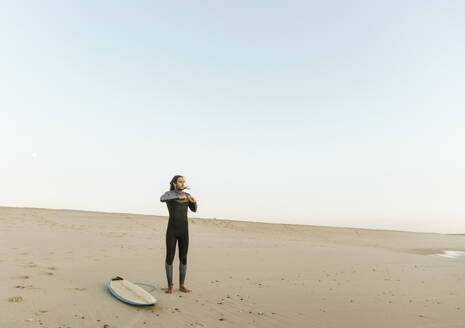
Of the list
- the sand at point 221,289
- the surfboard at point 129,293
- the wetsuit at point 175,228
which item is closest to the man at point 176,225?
the wetsuit at point 175,228

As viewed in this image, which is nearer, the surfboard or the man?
the surfboard

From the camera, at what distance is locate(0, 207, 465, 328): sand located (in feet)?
19.0

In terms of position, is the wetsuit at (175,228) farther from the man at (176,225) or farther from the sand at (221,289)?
the sand at (221,289)

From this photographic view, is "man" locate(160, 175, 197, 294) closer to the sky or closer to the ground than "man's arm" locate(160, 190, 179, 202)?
closer to the ground

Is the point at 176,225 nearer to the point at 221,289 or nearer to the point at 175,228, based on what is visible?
the point at 175,228

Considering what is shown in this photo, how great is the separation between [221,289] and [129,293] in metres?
2.47

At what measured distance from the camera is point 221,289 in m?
8.28

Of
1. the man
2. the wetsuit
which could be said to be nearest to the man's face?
the man

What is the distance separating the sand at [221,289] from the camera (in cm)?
579

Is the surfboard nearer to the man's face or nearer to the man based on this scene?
the man

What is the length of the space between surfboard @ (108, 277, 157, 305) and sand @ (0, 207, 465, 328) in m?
0.16

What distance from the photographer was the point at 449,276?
11.9 m

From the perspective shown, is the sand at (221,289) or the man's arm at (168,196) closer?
the sand at (221,289)

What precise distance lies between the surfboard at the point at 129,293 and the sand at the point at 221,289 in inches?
6.2
